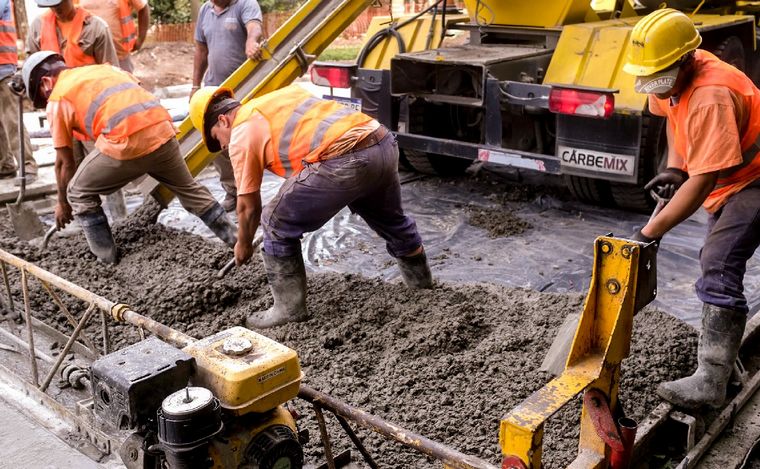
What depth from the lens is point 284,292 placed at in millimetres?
4238

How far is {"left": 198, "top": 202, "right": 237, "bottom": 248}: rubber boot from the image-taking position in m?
5.25

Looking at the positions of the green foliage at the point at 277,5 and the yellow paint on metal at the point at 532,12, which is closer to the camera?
the yellow paint on metal at the point at 532,12

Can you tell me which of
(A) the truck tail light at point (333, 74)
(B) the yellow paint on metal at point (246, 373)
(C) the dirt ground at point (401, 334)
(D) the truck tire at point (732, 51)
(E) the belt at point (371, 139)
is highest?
(D) the truck tire at point (732, 51)

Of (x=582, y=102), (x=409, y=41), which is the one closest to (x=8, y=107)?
(x=409, y=41)

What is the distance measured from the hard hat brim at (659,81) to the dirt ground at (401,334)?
1.22m

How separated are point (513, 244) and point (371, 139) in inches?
72.4

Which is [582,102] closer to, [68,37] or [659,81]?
[659,81]

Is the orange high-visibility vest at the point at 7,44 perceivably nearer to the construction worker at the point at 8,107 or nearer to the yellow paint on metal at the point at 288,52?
the construction worker at the point at 8,107

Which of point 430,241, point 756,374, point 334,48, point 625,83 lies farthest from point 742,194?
point 334,48

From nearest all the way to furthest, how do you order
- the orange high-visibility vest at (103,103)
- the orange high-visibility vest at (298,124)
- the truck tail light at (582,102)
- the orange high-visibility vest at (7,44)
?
the orange high-visibility vest at (298,124) → the orange high-visibility vest at (103,103) → the truck tail light at (582,102) → the orange high-visibility vest at (7,44)

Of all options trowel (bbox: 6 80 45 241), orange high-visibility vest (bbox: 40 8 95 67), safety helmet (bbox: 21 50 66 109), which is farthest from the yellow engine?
orange high-visibility vest (bbox: 40 8 95 67)

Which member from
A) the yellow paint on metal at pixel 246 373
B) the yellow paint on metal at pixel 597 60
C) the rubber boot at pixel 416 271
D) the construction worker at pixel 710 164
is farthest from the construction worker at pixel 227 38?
the yellow paint on metal at pixel 246 373

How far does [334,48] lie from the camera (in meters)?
19.7

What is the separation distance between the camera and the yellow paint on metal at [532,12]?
238 inches
